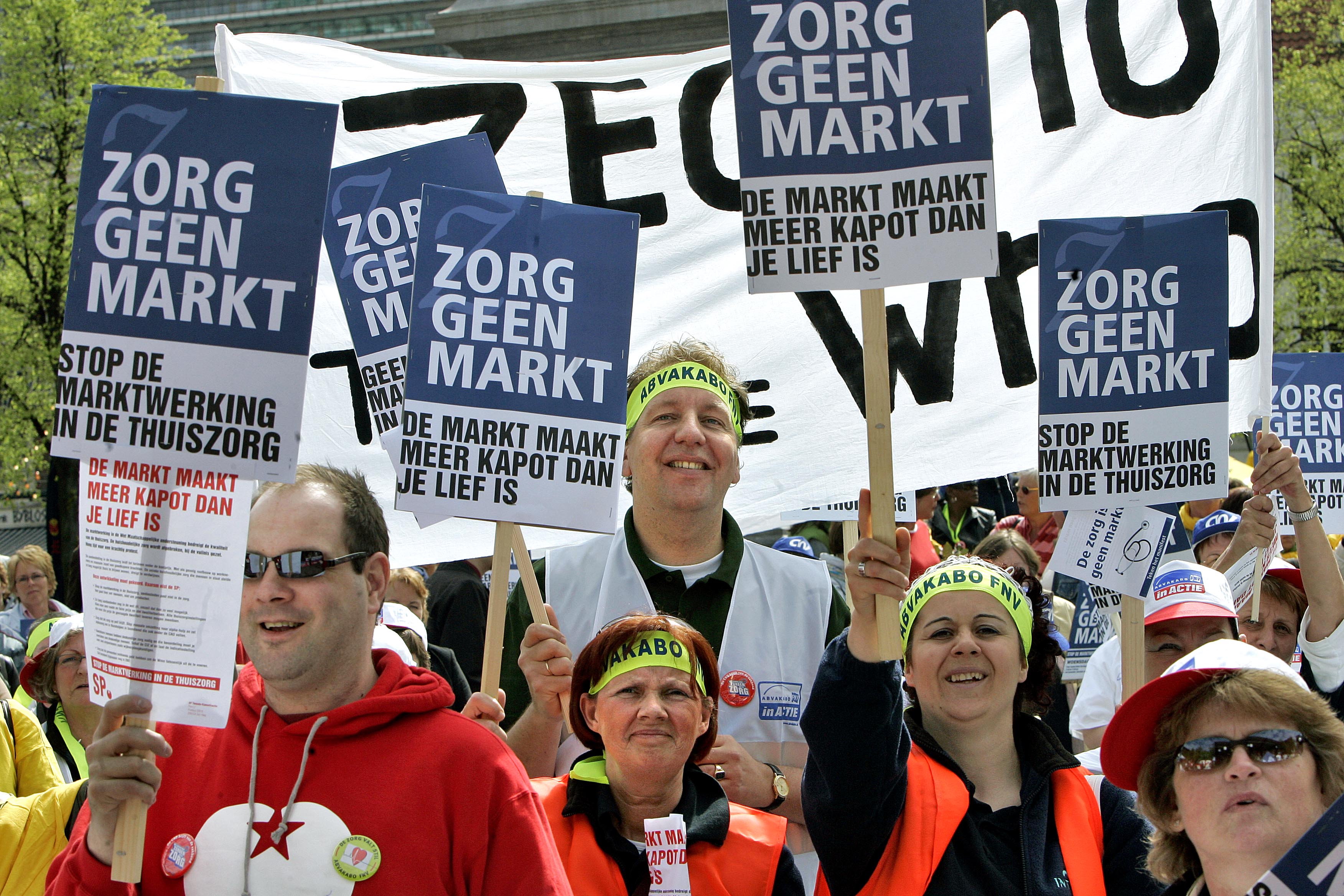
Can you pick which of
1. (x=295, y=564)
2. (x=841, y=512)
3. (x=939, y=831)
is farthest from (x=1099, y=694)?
(x=295, y=564)

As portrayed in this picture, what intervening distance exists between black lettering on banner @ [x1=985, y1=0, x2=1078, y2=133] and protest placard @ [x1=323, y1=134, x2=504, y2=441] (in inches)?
92.9

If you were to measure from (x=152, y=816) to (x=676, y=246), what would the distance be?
3.35m

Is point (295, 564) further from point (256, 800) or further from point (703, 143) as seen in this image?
point (703, 143)

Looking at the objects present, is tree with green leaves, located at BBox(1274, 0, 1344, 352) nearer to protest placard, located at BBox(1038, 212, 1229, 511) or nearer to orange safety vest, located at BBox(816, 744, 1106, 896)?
protest placard, located at BBox(1038, 212, 1229, 511)

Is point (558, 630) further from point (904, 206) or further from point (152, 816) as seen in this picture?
point (904, 206)

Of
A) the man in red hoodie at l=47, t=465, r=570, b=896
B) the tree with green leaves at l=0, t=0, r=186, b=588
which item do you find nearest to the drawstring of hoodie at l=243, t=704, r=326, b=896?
the man in red hoodie at l=47, t=465, r=570, b=896

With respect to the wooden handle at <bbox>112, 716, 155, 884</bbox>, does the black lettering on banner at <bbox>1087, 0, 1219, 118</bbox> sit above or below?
above

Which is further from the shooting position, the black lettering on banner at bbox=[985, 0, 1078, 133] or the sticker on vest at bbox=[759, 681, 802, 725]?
the black lettering on banner at bbox=[985, 0, 1078, 133]

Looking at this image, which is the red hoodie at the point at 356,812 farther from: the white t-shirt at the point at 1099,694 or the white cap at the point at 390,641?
the white t-shirt at the point at 1099,694

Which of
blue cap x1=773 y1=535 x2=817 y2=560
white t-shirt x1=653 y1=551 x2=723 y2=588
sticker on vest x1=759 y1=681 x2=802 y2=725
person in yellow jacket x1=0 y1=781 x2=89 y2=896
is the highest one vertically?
blue cap x1=773 y1=535 x2=817 y2=560

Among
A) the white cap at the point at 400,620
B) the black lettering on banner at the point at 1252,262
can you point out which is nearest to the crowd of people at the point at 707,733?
the black lettering on banner at the point at 1252,262

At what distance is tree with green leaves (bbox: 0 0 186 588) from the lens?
77.9 feet

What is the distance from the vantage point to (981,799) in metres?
3.20

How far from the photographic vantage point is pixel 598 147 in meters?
5.45
